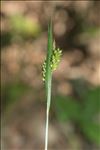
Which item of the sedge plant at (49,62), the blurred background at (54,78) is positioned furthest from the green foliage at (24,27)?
the sedge plant at (49,62)

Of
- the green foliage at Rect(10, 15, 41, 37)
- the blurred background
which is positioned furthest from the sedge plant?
the green foliage at Rect(10, 15, 41, 37)

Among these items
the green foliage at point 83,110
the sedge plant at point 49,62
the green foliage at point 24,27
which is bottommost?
the green foliage at point 83,110

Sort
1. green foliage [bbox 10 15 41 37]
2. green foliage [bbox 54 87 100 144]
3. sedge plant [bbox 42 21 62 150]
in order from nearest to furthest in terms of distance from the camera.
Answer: sedge plant [bbox 42 21 62 150] → green foliage [bbox 54 87 100 144] → green foliage [bbox 10 15 41 37]

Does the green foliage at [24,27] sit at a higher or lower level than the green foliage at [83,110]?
higher

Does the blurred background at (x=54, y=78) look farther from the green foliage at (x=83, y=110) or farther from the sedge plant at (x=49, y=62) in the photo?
the sedge plant at (x=49, y=62)

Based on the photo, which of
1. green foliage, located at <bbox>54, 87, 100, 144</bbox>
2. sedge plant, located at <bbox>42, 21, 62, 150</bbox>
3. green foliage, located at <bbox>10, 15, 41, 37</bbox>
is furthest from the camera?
green foliage, located at <bbox>10, 15, 41, 37</bbox>

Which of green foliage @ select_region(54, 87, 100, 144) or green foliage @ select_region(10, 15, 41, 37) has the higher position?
green foliage @ select_region(10, 15, 41, 37)

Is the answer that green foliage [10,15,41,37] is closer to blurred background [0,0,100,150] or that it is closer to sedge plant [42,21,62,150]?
blurred background [0,0,100,150]

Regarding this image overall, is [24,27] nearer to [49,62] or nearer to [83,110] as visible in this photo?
[83,110]
